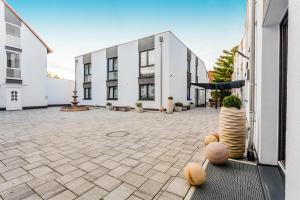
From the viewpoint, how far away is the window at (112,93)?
16766mm

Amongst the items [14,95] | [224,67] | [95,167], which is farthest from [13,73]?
[224,67]

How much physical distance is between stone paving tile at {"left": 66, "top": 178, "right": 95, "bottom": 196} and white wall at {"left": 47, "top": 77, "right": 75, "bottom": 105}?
2114 centimetres

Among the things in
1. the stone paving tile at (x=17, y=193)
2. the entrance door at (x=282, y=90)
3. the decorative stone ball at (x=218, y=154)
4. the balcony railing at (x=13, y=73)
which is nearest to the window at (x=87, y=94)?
the balcony railing at (x=13, y=73)

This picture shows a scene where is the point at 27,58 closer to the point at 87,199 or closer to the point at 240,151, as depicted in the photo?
the point at 87,199

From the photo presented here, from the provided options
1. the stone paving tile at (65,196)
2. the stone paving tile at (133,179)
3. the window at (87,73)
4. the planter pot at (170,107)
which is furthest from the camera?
the window at (87,73)

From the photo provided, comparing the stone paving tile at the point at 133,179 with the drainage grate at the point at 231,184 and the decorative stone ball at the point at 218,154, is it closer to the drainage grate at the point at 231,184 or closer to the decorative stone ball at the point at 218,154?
the drainage grate at the point at 231,184

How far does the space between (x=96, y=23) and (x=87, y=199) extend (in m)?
13.4

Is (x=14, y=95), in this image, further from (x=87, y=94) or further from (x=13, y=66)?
(x=87, y=94)

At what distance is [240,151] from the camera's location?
335 centimetres

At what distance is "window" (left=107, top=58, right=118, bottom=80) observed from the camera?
16.7 m

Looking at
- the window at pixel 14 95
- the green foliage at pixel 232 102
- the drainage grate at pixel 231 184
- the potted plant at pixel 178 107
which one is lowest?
the drainage grate at pixel 231 184

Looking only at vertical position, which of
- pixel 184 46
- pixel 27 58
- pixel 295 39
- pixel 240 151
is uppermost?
pixel 184 46

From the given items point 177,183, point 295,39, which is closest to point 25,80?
point 177,183

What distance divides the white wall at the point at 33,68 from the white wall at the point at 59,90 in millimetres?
3452
